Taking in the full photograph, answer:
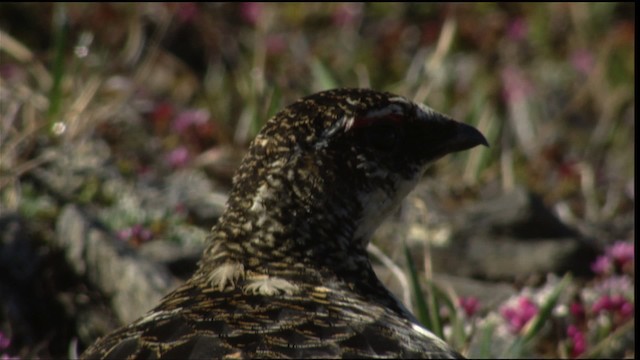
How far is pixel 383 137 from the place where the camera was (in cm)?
441

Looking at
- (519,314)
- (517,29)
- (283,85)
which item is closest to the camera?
(519,314)

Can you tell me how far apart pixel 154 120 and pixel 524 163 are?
9.17ft

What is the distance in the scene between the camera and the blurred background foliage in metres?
7.16

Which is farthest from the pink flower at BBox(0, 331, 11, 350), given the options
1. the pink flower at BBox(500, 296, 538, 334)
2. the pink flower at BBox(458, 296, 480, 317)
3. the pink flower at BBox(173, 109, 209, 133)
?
the pink flower at BBox(173, 109, 209, 133)

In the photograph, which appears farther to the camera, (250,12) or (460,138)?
(250,12)

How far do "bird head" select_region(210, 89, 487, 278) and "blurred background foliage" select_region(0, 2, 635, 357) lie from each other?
1.80m

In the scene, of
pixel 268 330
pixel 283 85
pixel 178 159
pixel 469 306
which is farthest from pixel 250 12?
pixel 268 330

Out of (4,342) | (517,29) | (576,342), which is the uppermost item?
(517,29)

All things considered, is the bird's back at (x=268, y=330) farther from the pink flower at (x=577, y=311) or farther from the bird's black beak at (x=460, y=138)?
the pink flower at (x=577, y=311)

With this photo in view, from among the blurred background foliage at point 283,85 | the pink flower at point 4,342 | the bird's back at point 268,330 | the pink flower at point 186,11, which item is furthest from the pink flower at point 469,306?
the pink flower at point 186,11

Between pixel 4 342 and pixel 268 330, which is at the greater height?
pixel 268 330

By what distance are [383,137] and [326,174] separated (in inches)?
12.0

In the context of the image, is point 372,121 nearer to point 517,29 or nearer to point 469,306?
point 469,306

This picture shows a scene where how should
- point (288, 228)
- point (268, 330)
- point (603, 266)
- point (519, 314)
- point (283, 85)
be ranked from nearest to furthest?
1. point (268, 330)
2. point (288, 228)
3. point (519, 314)
4. point (603, 266)
5. point (283, 85)
